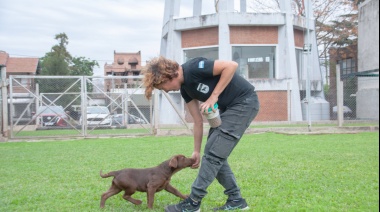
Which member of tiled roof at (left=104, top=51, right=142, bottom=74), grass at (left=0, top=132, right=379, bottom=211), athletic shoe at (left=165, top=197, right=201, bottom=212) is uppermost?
tiled roof at (left=104, top=51, right=142, bottom=74)

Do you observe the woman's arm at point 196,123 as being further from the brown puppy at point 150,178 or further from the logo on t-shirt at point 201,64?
the logo on t-shirt at point 201,64

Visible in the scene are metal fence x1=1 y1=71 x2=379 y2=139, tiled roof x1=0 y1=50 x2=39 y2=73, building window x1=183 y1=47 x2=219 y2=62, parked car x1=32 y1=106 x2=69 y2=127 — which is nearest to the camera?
metal fence x1=1 y1=71 x2=379 y2=139

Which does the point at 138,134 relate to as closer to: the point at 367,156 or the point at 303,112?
the point at 367,156

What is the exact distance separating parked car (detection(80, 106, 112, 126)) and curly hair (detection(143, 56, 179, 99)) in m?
15.7

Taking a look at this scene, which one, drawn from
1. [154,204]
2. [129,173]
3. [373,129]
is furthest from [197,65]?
[373,129]

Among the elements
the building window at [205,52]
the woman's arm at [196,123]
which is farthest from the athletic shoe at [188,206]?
the building window at [205,52]

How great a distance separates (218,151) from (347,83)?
54.9 feet

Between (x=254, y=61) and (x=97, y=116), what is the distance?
11.2m

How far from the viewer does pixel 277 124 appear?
2142 cm

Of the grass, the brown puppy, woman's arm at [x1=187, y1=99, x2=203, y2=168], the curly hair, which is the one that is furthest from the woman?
the grass

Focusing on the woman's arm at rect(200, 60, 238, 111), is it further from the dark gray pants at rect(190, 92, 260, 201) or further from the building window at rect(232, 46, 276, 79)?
the building window at rect(232, 46, 276, 79)

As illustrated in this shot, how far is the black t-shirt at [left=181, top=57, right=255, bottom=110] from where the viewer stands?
173 inches

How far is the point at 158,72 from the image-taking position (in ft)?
14.4

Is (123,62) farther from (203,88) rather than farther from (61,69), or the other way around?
(203,88)
